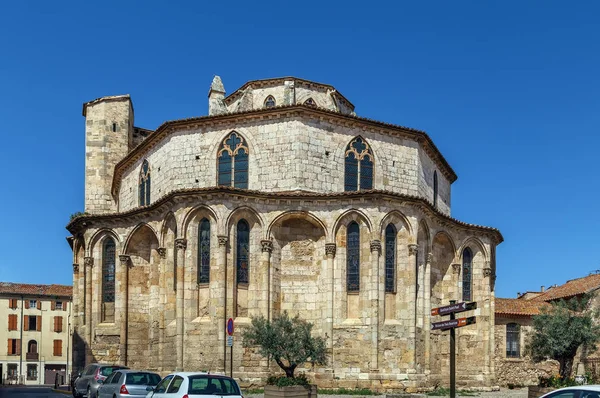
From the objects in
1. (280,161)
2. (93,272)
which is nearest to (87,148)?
(93,272)

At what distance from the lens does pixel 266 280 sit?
1188 inches

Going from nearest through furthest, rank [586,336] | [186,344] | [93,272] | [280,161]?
1. [586,336]
2. [186,344]
3. [280,161]
4. [93,272]

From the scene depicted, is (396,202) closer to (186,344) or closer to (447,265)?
(447,265)

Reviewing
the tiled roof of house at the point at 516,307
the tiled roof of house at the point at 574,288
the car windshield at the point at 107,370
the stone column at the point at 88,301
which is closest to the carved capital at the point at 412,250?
the car windshield at the point at 107,370

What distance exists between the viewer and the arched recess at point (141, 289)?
33312mm

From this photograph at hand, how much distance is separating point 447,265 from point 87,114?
Answer: 21.6m

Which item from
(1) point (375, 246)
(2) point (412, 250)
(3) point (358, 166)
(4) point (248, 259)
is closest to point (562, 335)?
(2) point (412, 250)

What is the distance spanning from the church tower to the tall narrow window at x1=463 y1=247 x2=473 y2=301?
1915 centimetres

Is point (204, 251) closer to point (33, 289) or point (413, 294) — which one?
point (413, 294)

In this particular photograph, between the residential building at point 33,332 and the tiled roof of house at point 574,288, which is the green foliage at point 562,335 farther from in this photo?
the residential building at point 33,332

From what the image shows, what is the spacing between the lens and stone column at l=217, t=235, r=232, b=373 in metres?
29.0

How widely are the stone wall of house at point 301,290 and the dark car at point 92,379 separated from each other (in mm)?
3925

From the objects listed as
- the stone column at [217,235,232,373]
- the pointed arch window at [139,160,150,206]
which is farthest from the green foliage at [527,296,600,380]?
the pointed arch window at [139,160,150,206]

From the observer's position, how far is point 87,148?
137 ft
